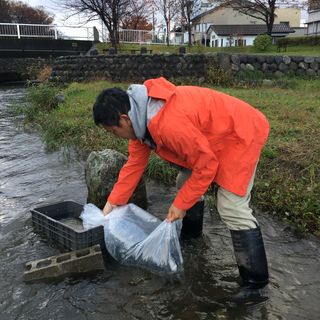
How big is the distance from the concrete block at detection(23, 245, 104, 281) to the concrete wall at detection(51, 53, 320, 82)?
11.1 meters

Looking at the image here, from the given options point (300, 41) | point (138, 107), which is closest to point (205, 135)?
point (138, 107)

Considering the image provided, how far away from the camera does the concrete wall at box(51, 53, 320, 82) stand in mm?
13250

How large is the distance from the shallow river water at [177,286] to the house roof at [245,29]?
155 ft

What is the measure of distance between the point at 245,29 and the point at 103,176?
4982 centimetres

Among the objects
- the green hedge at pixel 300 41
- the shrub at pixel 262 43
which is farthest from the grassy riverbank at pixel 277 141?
the green hedge at pixel 300 41

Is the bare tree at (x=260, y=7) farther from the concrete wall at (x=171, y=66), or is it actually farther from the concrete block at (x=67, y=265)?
the concrete block at (x=67, y=265)

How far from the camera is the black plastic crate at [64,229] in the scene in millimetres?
3334

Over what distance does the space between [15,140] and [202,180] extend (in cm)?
654

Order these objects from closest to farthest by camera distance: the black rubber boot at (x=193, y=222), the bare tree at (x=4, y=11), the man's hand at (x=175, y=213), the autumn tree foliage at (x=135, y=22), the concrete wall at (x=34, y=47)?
the man's hand at (x=175, y=213) < the black rubber boot at (x=193, y=222) < the concrete wall at (x=34, y=47) < the autumn tree foliage at (x=135, y=22) < the bare tree at (x=4, y=11)

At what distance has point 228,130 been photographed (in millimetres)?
2613

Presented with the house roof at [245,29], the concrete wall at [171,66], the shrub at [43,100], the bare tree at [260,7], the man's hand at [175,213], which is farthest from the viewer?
the house roof at [245,29]

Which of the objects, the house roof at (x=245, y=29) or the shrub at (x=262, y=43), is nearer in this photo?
the shrub at (x=262, y=43)

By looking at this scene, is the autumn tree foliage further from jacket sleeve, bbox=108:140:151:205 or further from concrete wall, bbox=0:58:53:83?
jacket sleeve, bbox=108:140:151:205

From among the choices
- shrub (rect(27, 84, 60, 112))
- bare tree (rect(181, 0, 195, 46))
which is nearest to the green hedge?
bare tree (rect(181, 0, 195, 46))
